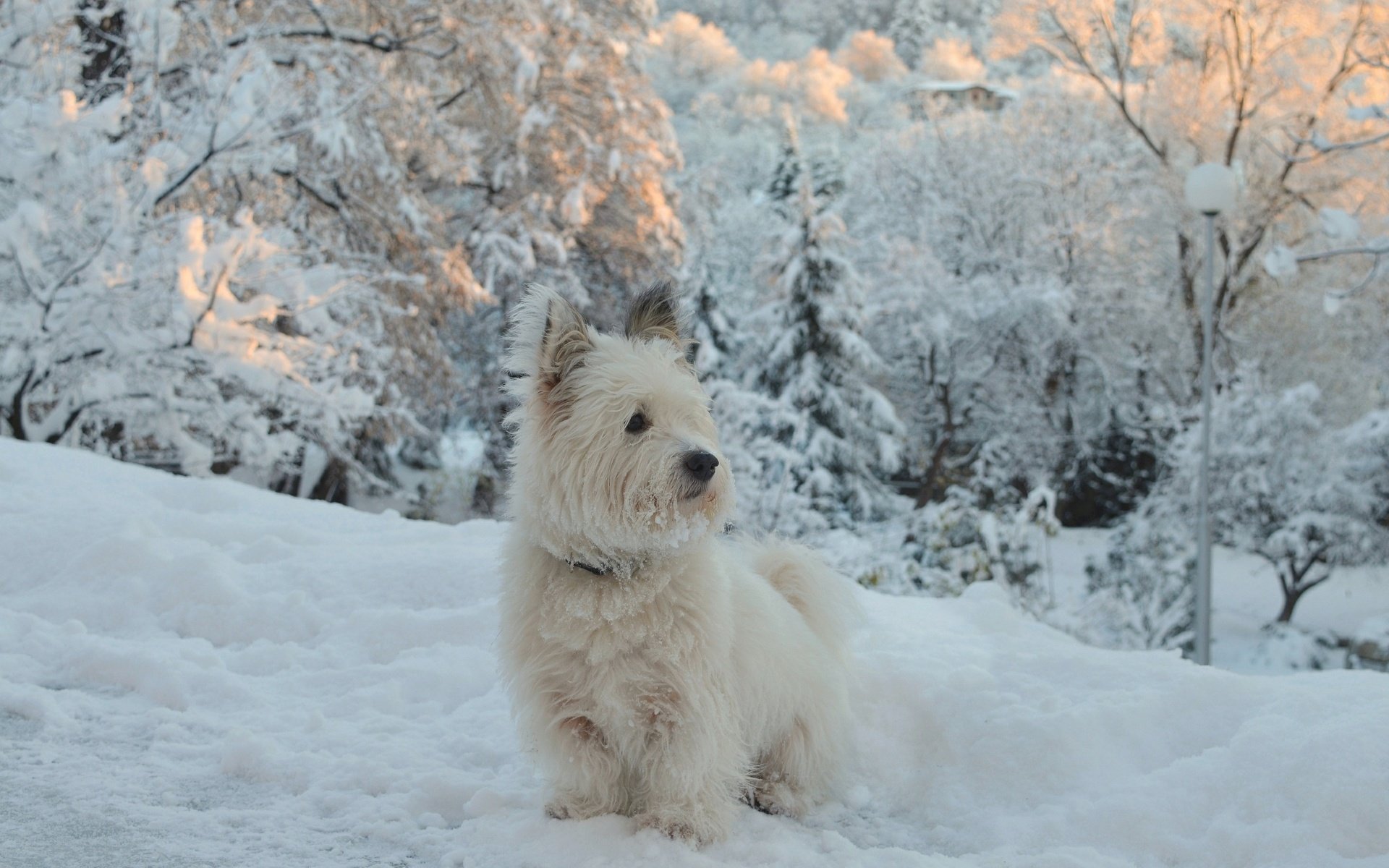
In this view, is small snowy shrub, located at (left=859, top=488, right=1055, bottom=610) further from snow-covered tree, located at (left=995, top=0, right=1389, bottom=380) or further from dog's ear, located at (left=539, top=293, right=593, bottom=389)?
snow-covered tree, located at (left=995, top=0, right=1389, bottom=380)

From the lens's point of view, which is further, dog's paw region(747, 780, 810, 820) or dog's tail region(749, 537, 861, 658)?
dog's tail region(749, 537, 861, 658)

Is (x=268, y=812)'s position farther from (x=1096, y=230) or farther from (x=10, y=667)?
(x=1096, y=230)

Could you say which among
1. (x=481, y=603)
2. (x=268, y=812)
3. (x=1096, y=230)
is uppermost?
(x=1096, y=230)

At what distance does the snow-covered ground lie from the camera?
2.94m

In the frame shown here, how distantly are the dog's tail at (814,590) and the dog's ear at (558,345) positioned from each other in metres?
1.30

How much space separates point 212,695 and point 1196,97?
93.8ft

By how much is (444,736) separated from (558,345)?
158cm

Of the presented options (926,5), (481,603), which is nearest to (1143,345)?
(481,603)

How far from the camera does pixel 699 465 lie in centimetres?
311

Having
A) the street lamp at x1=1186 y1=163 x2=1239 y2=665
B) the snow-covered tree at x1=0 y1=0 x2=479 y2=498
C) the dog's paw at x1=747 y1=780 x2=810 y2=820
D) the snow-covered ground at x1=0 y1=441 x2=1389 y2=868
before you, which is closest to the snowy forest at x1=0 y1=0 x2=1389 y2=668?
the snow-covered tree at x1=0 y1=0 x2=479 y2=498

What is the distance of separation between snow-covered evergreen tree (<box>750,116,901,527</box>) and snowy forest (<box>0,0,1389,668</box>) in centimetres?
9

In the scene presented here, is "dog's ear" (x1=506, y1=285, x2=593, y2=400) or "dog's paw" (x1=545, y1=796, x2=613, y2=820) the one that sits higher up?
"dog's ear" (x1=506, y1=285, x2=593, y2=400)

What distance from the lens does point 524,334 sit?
3428 millimetres

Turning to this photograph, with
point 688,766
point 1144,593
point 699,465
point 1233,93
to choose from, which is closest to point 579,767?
point 688,766
